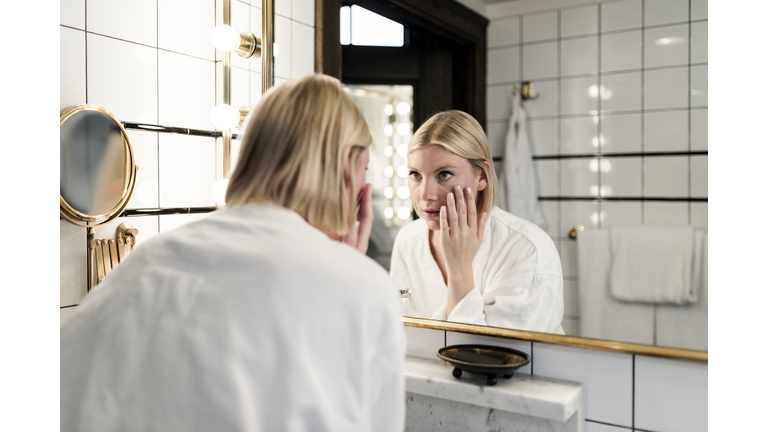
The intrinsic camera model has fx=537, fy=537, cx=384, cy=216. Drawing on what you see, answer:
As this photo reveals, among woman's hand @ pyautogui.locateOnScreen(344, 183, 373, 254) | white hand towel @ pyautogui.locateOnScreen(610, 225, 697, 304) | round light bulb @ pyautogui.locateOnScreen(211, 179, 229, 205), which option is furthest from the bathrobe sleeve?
round light bulb @ pyautogui.locateOnScreen(211, 179, 229, 205)

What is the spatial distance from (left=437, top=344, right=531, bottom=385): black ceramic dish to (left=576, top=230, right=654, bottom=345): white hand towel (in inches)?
5.2

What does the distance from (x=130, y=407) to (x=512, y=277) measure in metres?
0.68

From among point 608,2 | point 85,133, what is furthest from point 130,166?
point 608,2

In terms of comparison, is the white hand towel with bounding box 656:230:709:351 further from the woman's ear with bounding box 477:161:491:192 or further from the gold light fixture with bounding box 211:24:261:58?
the gold light fixture with bounding box 211:24:261:58

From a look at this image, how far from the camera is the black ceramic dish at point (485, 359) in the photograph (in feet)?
3.15

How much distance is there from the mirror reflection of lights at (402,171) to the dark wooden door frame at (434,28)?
6.8 inches

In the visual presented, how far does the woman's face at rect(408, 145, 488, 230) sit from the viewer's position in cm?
102

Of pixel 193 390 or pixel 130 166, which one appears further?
pixel 130 166

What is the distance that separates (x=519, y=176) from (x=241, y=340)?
24.2 inches

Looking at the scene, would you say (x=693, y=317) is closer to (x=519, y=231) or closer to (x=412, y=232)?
(x=519, y=231)

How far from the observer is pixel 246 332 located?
611 millimetres
